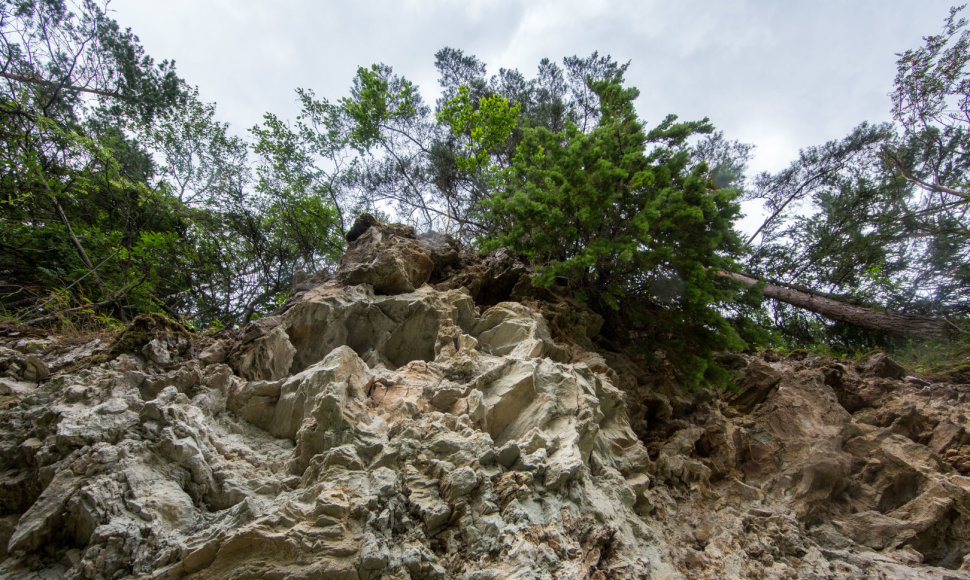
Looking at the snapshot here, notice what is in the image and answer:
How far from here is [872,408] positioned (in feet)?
19.4

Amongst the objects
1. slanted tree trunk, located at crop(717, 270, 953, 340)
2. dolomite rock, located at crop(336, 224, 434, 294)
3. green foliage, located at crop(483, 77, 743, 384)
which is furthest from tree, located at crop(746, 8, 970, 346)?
dolomite rock, located at crop(336, 224, 434, 294)

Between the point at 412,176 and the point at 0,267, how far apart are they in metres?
9.97

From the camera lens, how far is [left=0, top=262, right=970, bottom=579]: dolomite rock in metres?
2.45

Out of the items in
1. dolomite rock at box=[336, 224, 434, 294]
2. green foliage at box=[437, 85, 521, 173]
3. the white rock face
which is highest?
green foliage at box=[437, 85, 521, 173]

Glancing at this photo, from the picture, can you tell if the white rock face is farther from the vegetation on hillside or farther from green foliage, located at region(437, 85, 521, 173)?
green foliage, located at region(437, 85, 521, 173)

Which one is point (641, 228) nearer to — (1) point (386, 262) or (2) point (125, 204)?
(1) point (386, 262)

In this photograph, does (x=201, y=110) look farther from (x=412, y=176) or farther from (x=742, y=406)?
(x=742, y=406)

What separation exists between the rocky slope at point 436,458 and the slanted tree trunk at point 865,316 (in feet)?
7.47

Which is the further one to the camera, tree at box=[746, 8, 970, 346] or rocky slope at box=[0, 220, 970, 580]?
tree at box=[746, 8, 970, 346]

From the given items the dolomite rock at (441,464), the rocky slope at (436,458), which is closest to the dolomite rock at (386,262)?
the rocky slope at (436,458)

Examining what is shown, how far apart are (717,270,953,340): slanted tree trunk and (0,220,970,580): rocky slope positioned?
2277 millimetres

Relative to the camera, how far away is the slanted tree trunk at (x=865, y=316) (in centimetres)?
773

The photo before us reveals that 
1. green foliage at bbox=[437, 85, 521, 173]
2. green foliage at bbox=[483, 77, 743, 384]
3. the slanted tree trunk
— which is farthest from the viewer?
green foliage at bbox=[437, 85, 521, 173]

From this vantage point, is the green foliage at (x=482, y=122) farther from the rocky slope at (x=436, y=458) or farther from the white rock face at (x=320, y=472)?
the white rock face at (x=320, y=472)
